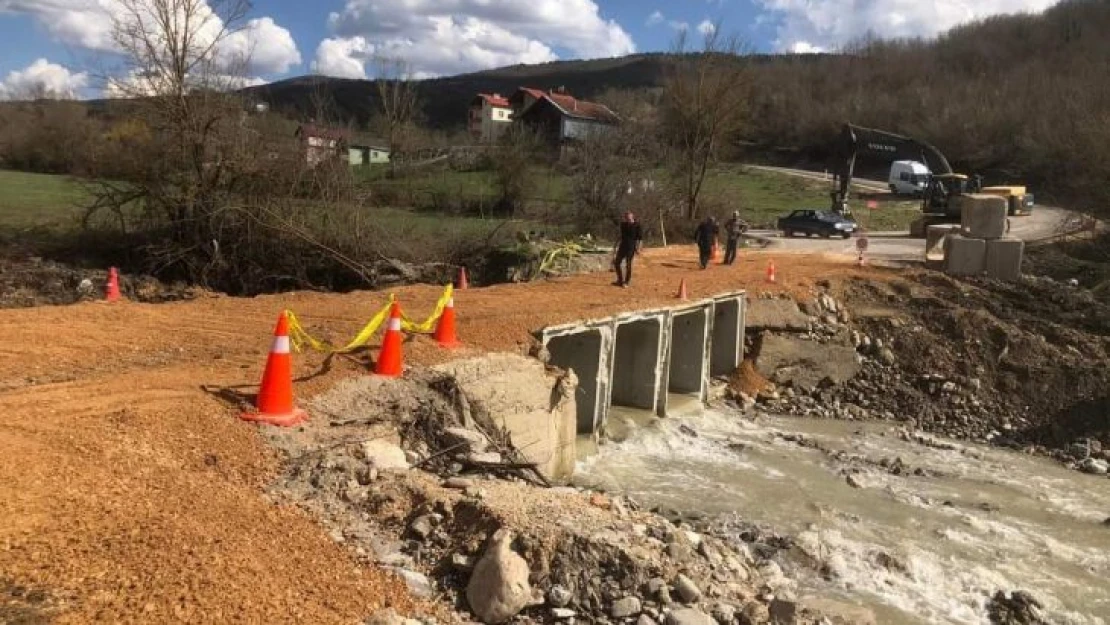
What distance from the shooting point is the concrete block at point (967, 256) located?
23078mm

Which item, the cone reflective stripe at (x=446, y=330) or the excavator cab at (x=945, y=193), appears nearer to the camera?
the cone reflective stripe at (x=446, y=330)

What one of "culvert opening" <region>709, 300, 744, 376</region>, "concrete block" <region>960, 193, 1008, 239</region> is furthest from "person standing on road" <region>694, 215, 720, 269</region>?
"concrete block" <region>960, 193, 1008, 239</region>

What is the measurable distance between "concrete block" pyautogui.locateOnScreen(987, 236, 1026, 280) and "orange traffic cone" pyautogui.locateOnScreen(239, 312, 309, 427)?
20.7 meters

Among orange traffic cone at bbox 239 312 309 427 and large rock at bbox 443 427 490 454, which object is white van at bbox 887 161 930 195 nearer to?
large rock at bbox 443 427 490 454

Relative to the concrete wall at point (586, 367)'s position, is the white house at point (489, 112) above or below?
above

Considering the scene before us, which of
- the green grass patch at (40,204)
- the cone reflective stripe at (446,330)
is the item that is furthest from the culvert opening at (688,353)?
the green grass patch at (40,204)

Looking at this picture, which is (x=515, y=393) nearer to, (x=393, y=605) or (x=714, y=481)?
(x=714, y=481)

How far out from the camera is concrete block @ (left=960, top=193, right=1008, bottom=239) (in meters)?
22.8

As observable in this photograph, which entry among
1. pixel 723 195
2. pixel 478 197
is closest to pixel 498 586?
pixel 723 195

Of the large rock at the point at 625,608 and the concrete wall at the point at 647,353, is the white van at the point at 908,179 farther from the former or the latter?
the large rock at the point at 625,608

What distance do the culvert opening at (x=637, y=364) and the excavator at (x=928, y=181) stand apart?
20.8 metres

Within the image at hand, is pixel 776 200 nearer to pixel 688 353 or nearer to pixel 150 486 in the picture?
pixel 688 353

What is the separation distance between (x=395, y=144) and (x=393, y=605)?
52635mm

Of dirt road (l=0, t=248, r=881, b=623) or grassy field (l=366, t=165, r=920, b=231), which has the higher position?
grassy field (l=366, t=165, r=920, b=231)
